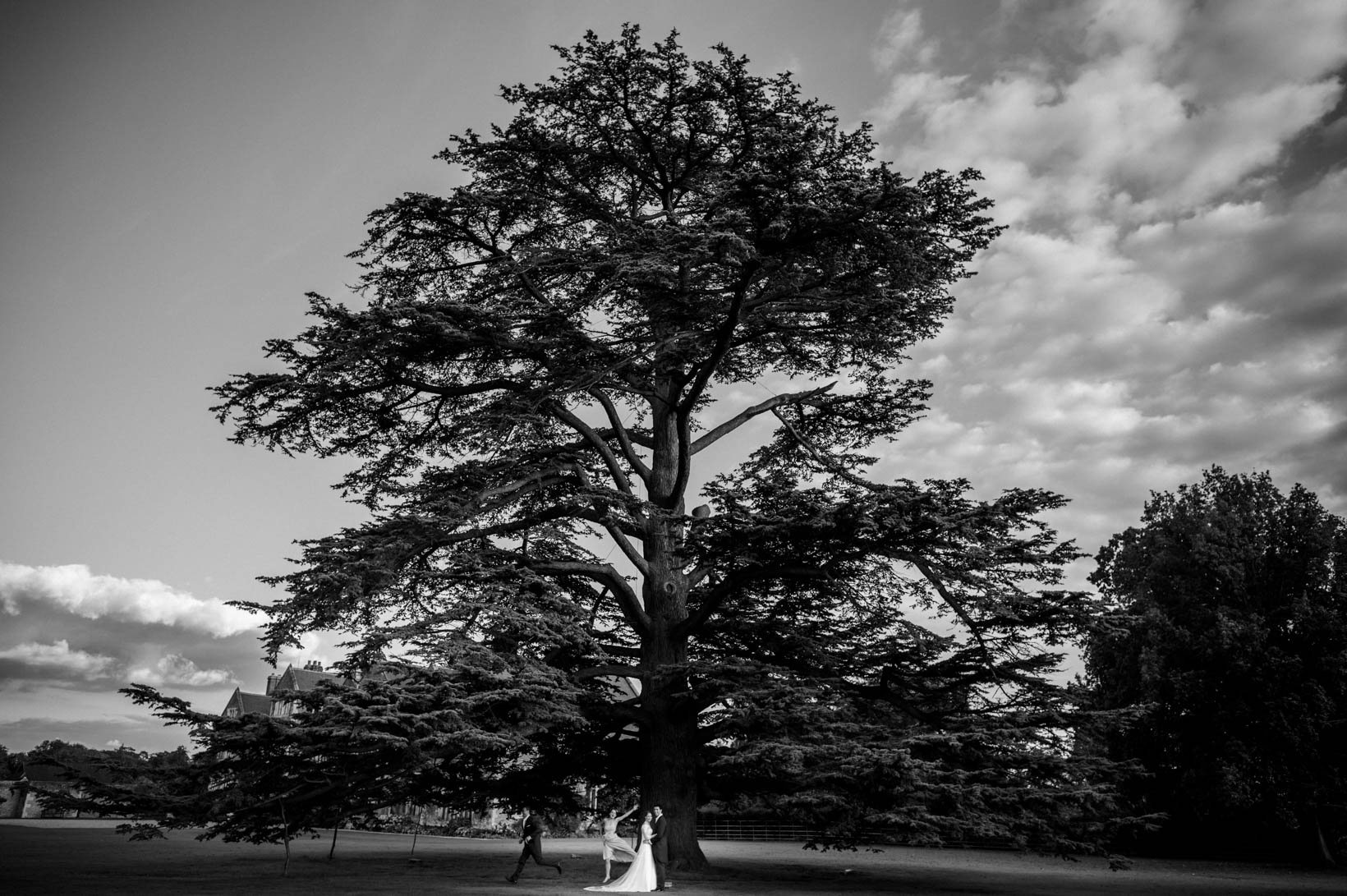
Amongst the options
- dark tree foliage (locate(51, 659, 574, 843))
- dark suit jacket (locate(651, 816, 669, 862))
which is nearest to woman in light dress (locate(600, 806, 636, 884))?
dark suit jacket (locate(651, 816, 669, 862))

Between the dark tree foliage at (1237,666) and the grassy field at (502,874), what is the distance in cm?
207

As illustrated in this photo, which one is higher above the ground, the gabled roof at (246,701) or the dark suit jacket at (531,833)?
the gabled roof at (246,701)

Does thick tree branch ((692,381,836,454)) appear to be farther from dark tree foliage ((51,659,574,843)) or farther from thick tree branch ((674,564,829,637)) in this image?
dark tree foliage ((51,659,574,843))

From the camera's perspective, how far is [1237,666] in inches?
1018

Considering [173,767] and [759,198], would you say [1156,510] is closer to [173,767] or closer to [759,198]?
[759,198]

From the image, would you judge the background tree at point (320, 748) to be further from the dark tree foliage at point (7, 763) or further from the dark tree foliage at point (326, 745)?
the dark tree foliage at point (7, 763)

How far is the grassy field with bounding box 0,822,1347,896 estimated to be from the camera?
12859mm

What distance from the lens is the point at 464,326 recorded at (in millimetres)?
14539

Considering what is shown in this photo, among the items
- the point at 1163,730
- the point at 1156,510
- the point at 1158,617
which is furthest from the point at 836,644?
the point at 1156,510

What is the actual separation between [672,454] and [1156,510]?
867 inches

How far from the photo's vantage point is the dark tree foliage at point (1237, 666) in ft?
83.5

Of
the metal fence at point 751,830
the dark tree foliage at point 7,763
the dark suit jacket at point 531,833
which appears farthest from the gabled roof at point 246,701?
the dark suit jacket at point 531,833

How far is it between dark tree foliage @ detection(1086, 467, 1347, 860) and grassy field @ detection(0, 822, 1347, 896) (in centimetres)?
207

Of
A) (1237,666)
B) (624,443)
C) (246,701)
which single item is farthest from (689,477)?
(246,701)
